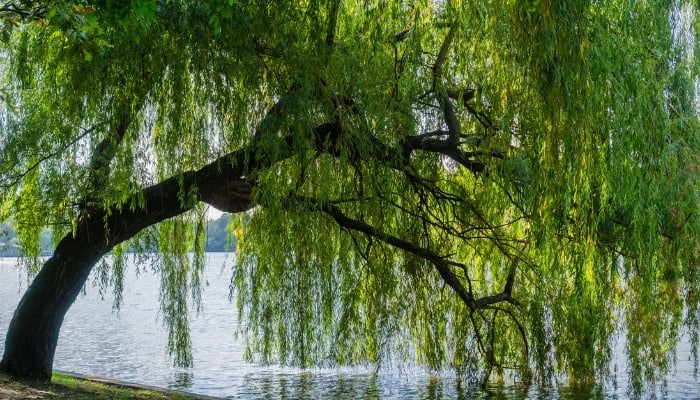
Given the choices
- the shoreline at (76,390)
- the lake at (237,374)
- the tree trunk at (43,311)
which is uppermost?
the tree trunk at (43,311)

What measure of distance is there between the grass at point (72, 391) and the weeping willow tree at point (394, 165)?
1.27ft

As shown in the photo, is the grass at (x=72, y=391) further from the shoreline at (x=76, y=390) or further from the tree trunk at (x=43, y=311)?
the tree trunk at (x=43, y=311)

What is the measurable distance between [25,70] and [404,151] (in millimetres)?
3257

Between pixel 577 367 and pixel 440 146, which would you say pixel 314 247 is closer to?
pixel 440 146

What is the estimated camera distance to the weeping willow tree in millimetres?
5680

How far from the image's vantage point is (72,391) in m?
7.01

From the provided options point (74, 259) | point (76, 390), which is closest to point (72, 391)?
point (76, 390)

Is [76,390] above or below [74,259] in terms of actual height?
below

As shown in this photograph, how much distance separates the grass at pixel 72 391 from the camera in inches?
255

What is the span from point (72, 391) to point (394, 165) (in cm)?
325

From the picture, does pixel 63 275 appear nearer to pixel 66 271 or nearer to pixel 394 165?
pixel 66 271

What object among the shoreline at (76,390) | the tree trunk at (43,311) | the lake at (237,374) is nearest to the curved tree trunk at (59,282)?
the tree trunk at (43,311)

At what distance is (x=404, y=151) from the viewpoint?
665 centimetres

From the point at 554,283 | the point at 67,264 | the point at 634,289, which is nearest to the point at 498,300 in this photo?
the point at 554,283
